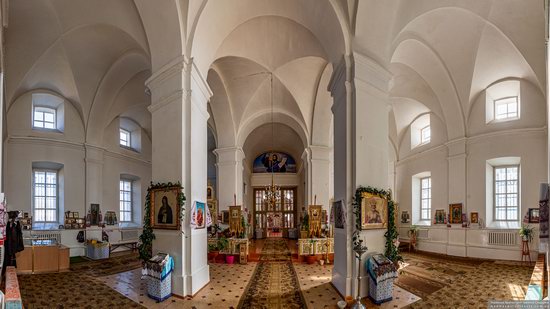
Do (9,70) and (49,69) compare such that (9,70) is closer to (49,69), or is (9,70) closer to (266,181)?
(49,69)

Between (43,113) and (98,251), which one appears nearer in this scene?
(98,251)

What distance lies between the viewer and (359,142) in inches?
326

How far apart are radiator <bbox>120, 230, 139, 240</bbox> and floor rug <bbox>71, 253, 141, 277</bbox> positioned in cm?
279

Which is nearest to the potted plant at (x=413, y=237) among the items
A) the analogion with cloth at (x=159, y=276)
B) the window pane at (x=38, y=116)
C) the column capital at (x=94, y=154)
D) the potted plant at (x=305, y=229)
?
the potted plant at (x=305, y=229)

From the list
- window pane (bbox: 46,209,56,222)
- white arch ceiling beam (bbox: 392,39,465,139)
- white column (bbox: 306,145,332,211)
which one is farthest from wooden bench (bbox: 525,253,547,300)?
window pane (bbox: 46,209,56,222)

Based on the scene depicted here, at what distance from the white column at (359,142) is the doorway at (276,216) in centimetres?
1743

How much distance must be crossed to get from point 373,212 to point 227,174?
403 inches

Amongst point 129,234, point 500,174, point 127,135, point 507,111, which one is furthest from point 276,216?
point 507,111

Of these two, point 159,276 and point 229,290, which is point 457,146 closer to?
point 229,290

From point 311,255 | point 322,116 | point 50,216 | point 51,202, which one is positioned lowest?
point 311,255

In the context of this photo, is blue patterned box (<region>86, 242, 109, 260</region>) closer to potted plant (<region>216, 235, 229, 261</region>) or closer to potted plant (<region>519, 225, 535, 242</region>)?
potted plant (<region>216, 235, 229, 261</region>)

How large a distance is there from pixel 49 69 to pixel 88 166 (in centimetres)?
428

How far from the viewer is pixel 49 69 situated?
12859 mm

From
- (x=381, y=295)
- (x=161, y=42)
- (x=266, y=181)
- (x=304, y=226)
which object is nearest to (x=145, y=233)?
(x=161, y=42)
